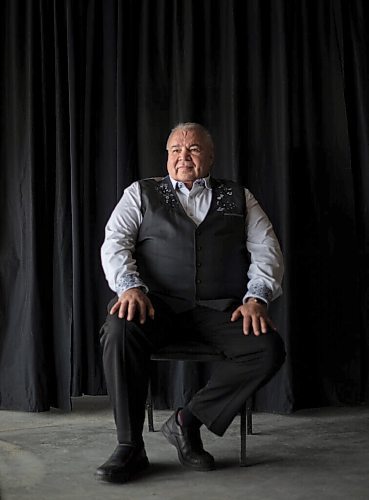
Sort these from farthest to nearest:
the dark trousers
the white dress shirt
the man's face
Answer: the man's face
the white dress shirt
the dark trousers

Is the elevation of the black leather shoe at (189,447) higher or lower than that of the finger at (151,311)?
lower

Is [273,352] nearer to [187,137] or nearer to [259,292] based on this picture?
[259,292]

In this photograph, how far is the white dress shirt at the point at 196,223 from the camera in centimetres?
293

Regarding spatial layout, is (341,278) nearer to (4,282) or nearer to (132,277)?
(132,277)

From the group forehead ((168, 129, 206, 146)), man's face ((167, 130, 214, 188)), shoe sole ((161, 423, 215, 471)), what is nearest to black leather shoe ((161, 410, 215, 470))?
shoe sole ((161, 423, 215, 471))

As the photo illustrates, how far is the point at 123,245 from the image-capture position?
3.00 m

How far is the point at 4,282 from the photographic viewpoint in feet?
12.0

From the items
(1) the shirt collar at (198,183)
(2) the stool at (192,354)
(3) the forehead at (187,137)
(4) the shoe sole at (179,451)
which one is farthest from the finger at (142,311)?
(3) the forehead at (187,137)

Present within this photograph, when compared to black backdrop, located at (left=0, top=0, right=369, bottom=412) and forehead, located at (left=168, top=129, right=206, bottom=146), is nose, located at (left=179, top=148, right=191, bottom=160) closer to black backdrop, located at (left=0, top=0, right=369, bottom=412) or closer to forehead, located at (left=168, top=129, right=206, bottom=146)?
forehead, located at (left=168, top=129, right=206, bottom=146)

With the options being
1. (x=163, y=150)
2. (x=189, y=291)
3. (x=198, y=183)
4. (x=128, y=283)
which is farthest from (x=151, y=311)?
(x=163, y=150)

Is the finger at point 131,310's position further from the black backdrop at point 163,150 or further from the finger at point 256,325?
the black backdrop at point 163,150

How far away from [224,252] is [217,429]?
0.68 meters

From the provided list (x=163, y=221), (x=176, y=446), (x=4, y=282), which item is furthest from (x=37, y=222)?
(x=176, y=446)

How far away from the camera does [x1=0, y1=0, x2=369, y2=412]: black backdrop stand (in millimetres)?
3629
